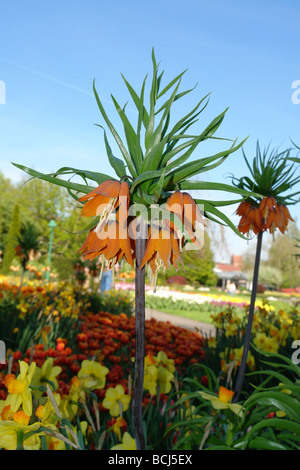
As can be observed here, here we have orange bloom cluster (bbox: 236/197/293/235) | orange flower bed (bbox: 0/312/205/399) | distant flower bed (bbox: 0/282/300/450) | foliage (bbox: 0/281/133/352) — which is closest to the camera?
distant flower bed (bbox: 0/282/300/450)

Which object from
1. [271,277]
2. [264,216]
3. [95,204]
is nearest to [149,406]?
[264,216]

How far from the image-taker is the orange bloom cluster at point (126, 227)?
117cm

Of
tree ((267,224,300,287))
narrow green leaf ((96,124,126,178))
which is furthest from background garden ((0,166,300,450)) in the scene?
tree ((267,224,300,287))

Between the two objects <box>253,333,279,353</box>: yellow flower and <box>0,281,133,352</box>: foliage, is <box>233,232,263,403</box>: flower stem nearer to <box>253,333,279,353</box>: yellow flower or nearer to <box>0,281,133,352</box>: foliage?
<box>253,333,279,353</box>: yellow flower

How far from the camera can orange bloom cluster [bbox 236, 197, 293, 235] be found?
2482 millimetres

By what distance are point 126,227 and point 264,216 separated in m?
1.49

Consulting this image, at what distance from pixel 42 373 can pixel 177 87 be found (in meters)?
1.22

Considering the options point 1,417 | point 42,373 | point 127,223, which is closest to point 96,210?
point 127,223

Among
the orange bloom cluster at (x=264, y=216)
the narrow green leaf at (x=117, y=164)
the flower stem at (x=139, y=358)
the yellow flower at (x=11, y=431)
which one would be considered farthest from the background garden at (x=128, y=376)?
the orange bloom cluster at (x=264, y=216)

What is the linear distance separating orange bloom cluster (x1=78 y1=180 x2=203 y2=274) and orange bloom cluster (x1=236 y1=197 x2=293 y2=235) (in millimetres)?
1349

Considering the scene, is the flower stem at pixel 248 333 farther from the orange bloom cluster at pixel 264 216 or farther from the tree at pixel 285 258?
the tree at pixel 285 258

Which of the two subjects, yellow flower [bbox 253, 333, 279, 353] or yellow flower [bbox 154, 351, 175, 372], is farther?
yellow flower [bbox 253, 333, 279, 353]

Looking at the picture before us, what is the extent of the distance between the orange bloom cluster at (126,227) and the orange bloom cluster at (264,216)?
1349mm
